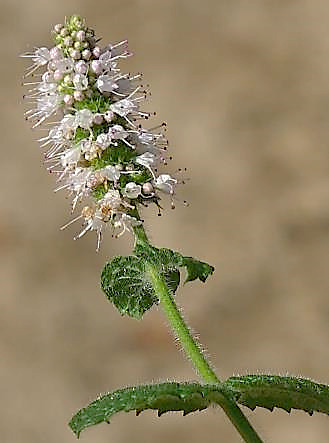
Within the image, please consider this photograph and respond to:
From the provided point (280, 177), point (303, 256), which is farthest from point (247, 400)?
point (280, 177)

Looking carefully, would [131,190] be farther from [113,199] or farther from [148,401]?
[148,401]

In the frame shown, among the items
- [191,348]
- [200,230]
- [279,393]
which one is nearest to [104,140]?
[191,348]

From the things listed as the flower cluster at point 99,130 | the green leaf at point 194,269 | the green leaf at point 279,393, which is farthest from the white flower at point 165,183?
the green leaf at point 279,393

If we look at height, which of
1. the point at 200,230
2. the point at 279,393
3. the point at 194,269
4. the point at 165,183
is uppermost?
the point at 200,230

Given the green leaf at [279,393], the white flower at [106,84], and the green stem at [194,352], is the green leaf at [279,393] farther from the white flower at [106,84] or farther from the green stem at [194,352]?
the white flower at [106,84]

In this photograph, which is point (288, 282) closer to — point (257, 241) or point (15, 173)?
point (257, 241)
